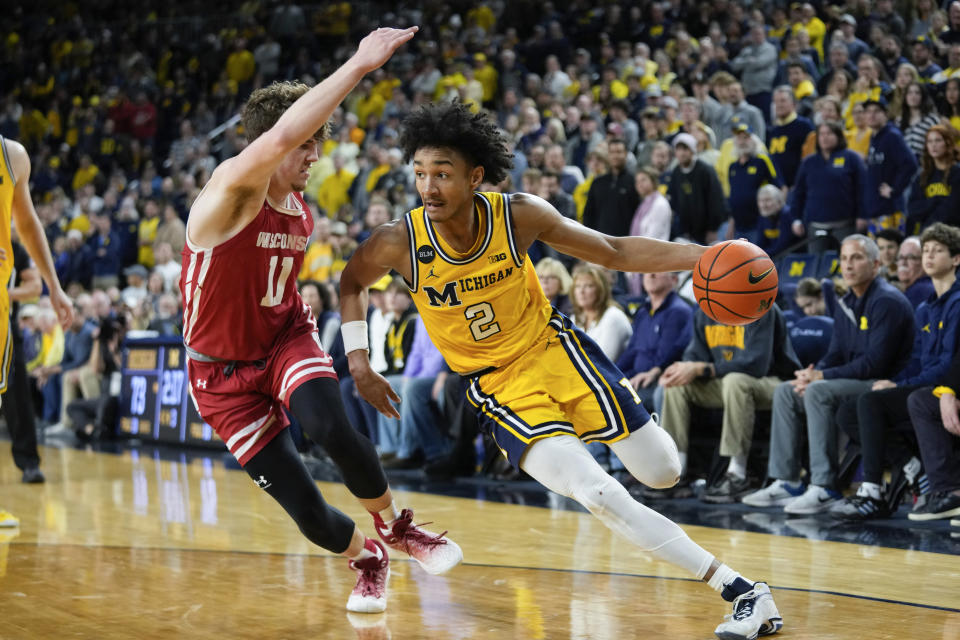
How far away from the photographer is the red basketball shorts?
13.1ft

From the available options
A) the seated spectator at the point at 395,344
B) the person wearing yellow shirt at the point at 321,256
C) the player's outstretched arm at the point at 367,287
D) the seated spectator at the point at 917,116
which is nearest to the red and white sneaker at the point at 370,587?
the player's outstretched arm at the point at 367,287

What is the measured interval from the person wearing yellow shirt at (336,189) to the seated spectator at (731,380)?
7823mm

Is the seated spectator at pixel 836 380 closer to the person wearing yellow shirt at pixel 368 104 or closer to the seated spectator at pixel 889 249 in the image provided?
the seated spectator at pixel 889 249

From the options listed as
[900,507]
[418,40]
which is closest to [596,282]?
[900,507]

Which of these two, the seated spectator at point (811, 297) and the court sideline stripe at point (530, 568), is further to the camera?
the seated spectator at point (811, 297)

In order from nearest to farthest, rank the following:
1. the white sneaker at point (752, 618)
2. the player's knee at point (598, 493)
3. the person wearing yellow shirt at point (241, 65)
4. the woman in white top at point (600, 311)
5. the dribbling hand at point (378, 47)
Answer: the dribbling hand at point (378, 47) < the white sneaker at point (752, 618) < the player's knee at point (598, 493) < the woman in white top at point (600, 311) < the person wearing yellow shirt at point (241, 65)

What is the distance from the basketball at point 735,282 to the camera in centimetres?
382

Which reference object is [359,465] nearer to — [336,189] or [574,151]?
[574,151]

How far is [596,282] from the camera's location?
7680 millimetres

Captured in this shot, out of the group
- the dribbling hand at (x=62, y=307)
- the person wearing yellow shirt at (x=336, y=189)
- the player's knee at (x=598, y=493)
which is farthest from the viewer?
the person wearing yellow shirt at (x=336, y=189)

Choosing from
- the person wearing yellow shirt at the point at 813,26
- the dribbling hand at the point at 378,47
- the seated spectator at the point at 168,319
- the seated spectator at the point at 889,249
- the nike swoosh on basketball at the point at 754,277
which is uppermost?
the person wearing yellow shirt at the point at 813,26

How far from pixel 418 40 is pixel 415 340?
35.8 ft

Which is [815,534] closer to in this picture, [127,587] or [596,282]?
[596,282]

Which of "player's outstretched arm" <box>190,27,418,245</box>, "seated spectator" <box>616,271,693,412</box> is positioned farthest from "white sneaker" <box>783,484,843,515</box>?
"player's outstretched arm" <box>190,27,418,245</box>
